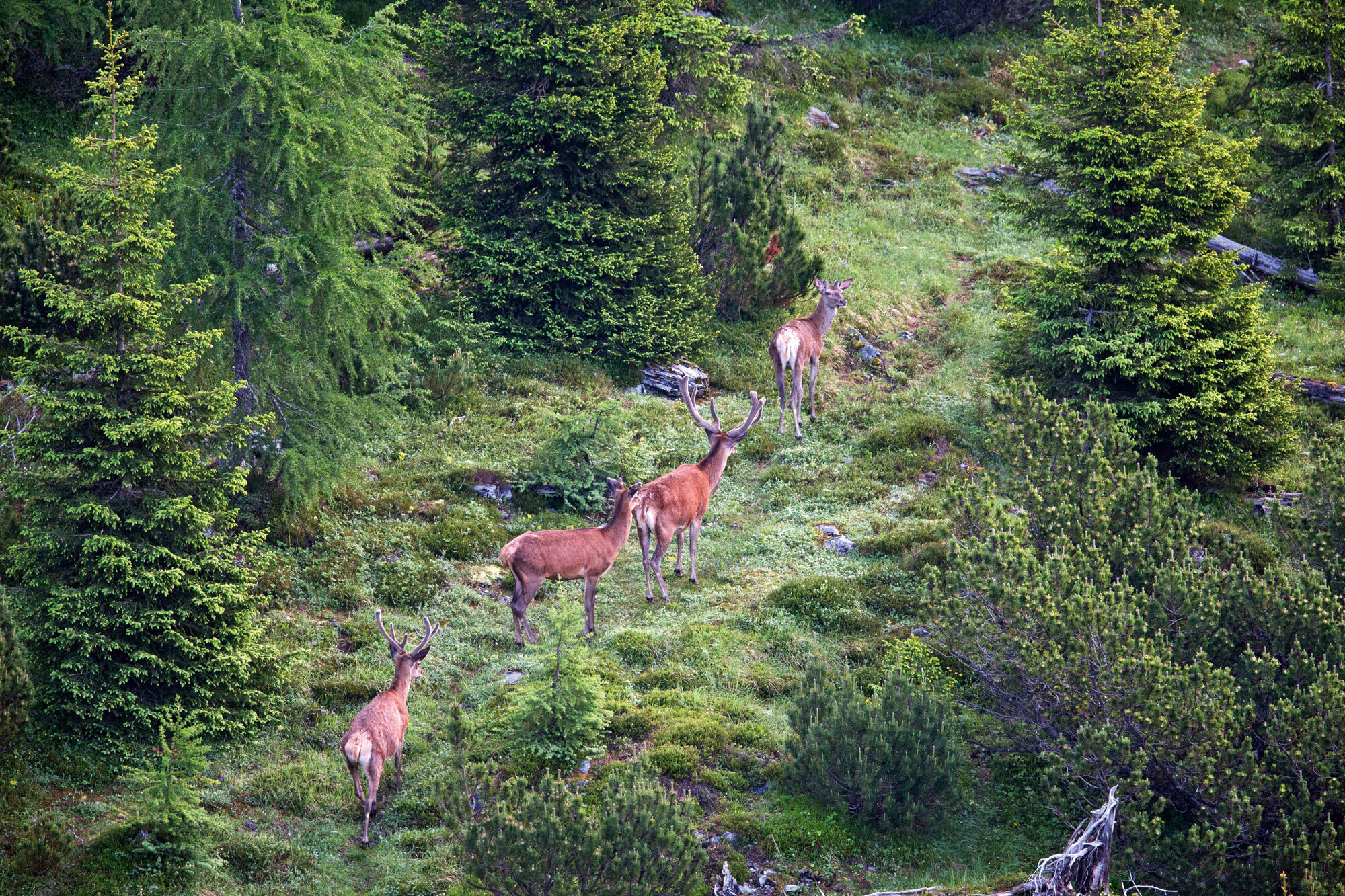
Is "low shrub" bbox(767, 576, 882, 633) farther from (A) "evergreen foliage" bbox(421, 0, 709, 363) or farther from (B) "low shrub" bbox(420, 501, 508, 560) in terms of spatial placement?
(A) "evergreen foliage" bbox(421, 0, 709, 363)

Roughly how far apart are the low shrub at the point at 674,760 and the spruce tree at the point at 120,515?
399 centimetres

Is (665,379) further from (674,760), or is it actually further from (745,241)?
(674,760)

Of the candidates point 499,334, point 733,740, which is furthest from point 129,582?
point 499,334

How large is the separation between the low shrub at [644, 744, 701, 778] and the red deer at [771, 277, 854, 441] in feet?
31.1

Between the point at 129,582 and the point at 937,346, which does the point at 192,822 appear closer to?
the point at 129,582

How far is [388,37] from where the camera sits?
1456cm

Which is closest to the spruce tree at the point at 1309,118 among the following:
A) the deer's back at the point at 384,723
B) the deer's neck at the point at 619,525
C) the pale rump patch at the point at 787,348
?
the pale rump patch at the point at 787,348

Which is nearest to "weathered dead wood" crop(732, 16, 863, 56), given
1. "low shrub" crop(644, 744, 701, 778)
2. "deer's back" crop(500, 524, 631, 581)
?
"deer's back" crop(500, 524, 631, 581)

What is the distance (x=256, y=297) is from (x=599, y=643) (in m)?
Result: 6.07

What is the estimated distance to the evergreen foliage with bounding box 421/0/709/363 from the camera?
67.0 ft

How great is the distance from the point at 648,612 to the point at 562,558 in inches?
82.9

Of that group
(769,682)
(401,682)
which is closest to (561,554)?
(401,682)

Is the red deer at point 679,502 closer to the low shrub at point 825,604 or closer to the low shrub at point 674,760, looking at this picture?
the low shrub at point 825,604

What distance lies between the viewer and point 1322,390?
2103cm
